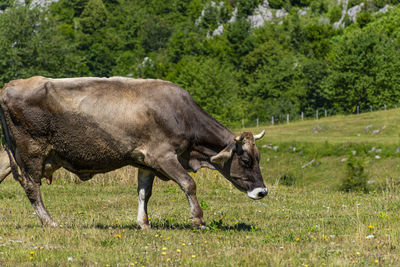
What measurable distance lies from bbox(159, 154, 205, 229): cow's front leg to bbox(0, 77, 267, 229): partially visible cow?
2 centimetres

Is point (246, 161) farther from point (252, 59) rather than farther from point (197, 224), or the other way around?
point (252, 59)

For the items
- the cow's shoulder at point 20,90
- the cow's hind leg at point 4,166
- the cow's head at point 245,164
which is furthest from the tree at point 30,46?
the cow's head at point 245,164

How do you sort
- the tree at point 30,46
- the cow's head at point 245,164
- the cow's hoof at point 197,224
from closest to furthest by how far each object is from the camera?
the cow's hoof at point 197,224 → the cow's head at point 245,164 → the tree at point 30,46

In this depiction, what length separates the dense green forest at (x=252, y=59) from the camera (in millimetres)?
69625

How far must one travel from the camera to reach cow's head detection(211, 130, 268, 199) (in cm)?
1059

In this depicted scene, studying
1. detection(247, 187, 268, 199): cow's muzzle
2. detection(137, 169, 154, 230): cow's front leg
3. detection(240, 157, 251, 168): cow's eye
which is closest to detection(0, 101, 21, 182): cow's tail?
detection(137, 169, 154, 230): cow's front leg

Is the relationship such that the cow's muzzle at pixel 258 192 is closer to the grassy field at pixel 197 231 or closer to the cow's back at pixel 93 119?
the grassy field at pixel 197 231

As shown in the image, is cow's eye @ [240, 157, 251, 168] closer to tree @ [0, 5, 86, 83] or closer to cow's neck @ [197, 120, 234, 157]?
cow's neck @ [197, 120, 234, 157]

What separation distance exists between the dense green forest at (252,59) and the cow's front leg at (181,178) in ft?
189

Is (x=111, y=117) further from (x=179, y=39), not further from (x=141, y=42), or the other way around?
(x=141, y=42)

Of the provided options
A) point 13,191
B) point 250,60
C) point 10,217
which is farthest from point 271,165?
point 250,60

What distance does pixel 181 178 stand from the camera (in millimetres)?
10055

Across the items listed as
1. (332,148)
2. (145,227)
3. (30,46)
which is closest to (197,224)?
(145,227)

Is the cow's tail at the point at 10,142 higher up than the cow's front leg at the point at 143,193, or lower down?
higher up
